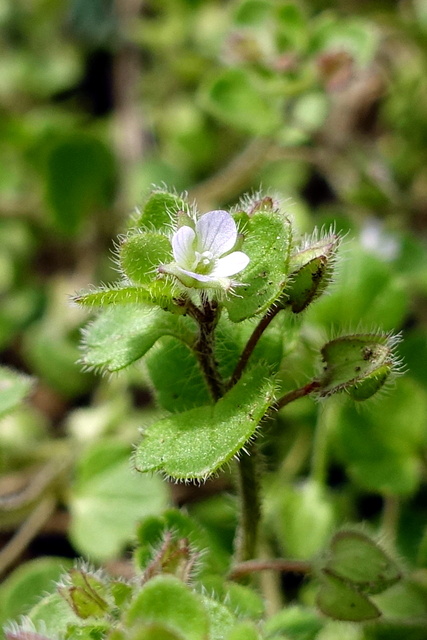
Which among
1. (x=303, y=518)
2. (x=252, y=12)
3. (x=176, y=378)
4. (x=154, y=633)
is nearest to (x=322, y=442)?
(x=303, y=518)

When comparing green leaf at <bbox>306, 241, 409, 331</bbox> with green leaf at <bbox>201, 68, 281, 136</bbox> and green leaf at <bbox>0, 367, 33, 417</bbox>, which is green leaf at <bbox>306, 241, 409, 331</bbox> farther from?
green leaf at <bbox>0, 367, 33, 417</bbox>

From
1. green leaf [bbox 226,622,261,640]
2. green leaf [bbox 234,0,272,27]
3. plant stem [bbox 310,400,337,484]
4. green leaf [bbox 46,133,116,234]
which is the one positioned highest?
green leaf [bbox 234,0,272,27]

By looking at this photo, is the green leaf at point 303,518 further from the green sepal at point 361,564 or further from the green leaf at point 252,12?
the green leaf at point 252,12

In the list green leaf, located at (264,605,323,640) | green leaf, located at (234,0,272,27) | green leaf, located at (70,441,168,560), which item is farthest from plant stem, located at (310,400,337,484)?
green leaf, located at (234,0,272,27)

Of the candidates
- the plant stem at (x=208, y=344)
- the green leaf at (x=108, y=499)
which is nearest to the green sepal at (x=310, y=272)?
the plant stem at (x=208, y=344)

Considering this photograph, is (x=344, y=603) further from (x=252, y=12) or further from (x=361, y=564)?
(x=252, y=12)

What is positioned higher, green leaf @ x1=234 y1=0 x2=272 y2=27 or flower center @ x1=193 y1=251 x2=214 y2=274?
green leaf @ x1=234 y1=0 x2=272 y2=27
